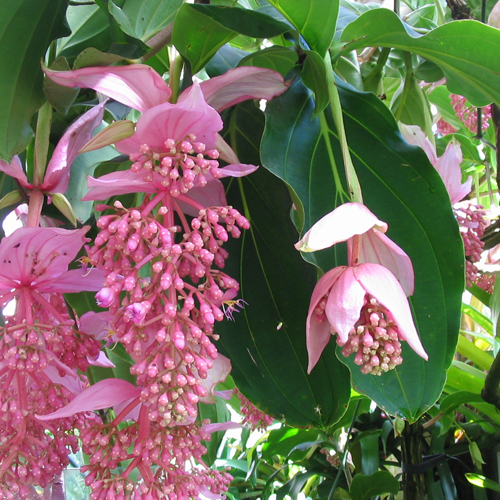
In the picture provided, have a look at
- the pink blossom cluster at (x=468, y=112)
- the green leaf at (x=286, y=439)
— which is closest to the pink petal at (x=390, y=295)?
the pink blossom cluster at (x=468, y=112)

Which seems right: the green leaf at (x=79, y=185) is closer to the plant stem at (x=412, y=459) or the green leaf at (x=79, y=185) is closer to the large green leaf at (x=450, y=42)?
the large green leaf at (x=450, y=42)

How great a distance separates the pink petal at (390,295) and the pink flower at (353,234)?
1cm

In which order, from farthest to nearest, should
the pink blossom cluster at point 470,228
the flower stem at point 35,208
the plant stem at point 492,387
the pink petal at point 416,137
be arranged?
1. the plant stem at point 492,387
2. the pink blossom cluster at point 470,228
3. the pink petal at point 416,137
4. the flower stem at point 35,208

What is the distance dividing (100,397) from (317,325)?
0.50 feet

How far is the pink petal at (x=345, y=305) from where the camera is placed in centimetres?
29

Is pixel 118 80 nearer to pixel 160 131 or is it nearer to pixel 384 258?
pixel 160 131

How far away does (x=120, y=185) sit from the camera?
0.33 metres

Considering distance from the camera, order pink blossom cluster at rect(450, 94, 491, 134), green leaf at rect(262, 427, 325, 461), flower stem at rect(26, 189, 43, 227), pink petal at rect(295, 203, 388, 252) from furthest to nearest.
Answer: green leaf at rect(262, 427, 325, 461) → pink blossom cluster at rect(450, 94, 491, 134) → flower stem at rect(26, 189, 43, 227) → pink petal at rect(295, 203, 388, 252)

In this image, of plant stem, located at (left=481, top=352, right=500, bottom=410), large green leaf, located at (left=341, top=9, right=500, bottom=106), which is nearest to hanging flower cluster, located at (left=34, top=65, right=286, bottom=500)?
large green leaf, located at (left=341, top=9, right=500, bottom=106)

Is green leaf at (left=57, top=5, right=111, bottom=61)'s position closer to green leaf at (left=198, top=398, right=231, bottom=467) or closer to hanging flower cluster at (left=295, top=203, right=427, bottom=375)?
hanging flower cluster at (left=295, top=203, right=427, bottom=375)

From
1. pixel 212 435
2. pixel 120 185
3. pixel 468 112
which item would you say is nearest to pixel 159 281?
pixel 120 185

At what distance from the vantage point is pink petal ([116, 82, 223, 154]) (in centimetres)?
31

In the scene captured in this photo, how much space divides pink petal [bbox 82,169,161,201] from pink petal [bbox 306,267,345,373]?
125mm

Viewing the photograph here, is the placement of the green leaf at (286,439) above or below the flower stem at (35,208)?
below
